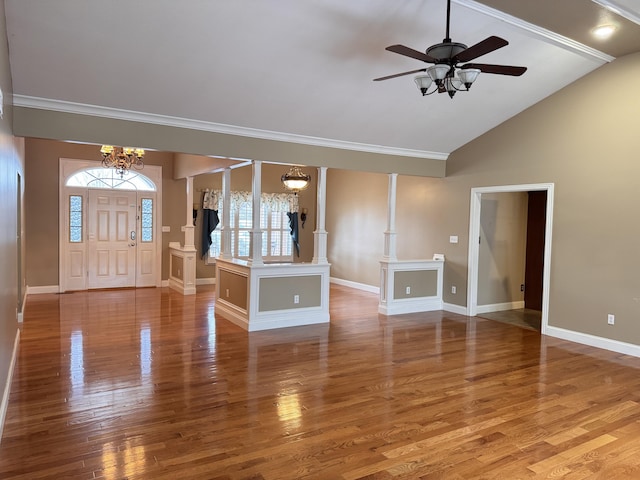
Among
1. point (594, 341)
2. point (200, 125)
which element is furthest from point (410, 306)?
point (200, 125)

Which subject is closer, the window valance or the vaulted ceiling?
the vaulted ceiling

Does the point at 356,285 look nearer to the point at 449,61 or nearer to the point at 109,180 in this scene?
the point at 109,180

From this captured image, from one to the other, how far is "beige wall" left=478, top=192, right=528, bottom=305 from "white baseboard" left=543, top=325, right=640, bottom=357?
1.43 metres

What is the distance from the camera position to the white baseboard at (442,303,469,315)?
7051 mm

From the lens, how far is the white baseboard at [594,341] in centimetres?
503

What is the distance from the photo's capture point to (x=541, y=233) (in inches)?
292

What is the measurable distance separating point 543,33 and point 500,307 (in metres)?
4.38

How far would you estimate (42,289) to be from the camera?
8.20 meters

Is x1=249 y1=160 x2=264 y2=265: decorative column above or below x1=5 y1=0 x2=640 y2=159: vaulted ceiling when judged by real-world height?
below

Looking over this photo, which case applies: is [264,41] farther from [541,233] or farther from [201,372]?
[541,233]

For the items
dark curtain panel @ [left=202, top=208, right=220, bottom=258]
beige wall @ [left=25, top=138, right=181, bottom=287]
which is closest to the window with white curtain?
dark curtain panel @ [left=202, top=208, right=220, bottom=258]

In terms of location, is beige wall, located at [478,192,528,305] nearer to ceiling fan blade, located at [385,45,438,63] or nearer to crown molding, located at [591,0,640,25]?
crown molding, located at [591,0,640,25]

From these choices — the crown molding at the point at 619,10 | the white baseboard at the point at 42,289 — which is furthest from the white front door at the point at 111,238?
the crown molding at the point at 619,10

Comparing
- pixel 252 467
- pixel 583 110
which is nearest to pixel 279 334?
pixel 252 467
